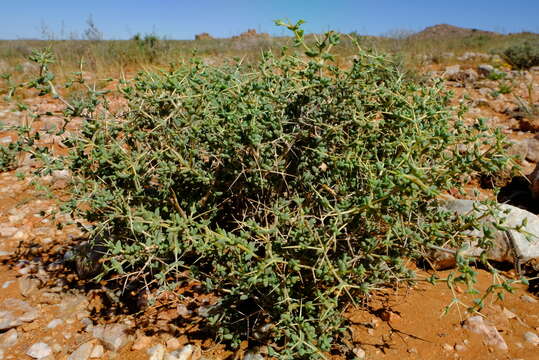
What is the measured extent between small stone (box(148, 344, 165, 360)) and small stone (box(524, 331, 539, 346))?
1.74 metres

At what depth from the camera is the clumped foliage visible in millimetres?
1699

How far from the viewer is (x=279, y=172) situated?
175 cm

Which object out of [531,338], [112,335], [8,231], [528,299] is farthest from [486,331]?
[8,231]

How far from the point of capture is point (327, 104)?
1.94 meters

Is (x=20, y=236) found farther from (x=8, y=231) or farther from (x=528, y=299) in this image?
(x=528, y=299)

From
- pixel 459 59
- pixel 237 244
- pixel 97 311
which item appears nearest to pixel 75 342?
pixel 97 311

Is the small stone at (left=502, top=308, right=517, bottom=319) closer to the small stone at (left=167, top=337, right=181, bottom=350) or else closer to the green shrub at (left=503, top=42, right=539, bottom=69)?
the small stone at (left=167, top=337, right=181, bottom=350)

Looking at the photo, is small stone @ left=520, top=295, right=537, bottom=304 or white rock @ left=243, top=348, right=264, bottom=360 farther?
small stone @ left=520, top=295, right=537, bottom=304

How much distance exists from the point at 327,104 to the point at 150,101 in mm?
831

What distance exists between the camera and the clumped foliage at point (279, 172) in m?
1.70

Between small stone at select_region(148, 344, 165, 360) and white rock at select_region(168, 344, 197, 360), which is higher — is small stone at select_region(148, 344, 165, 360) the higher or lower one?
the lower one

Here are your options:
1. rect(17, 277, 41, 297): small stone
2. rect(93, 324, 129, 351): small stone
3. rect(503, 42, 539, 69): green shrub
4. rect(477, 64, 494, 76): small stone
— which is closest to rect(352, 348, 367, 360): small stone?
rect(93, 324, 129, 351): small stone

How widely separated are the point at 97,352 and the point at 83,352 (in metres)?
0.07

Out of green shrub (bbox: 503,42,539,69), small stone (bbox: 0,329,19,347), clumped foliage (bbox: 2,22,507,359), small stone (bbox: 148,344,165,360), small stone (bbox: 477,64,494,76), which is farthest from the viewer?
green shrub (bbox: 503,42,539,69)
